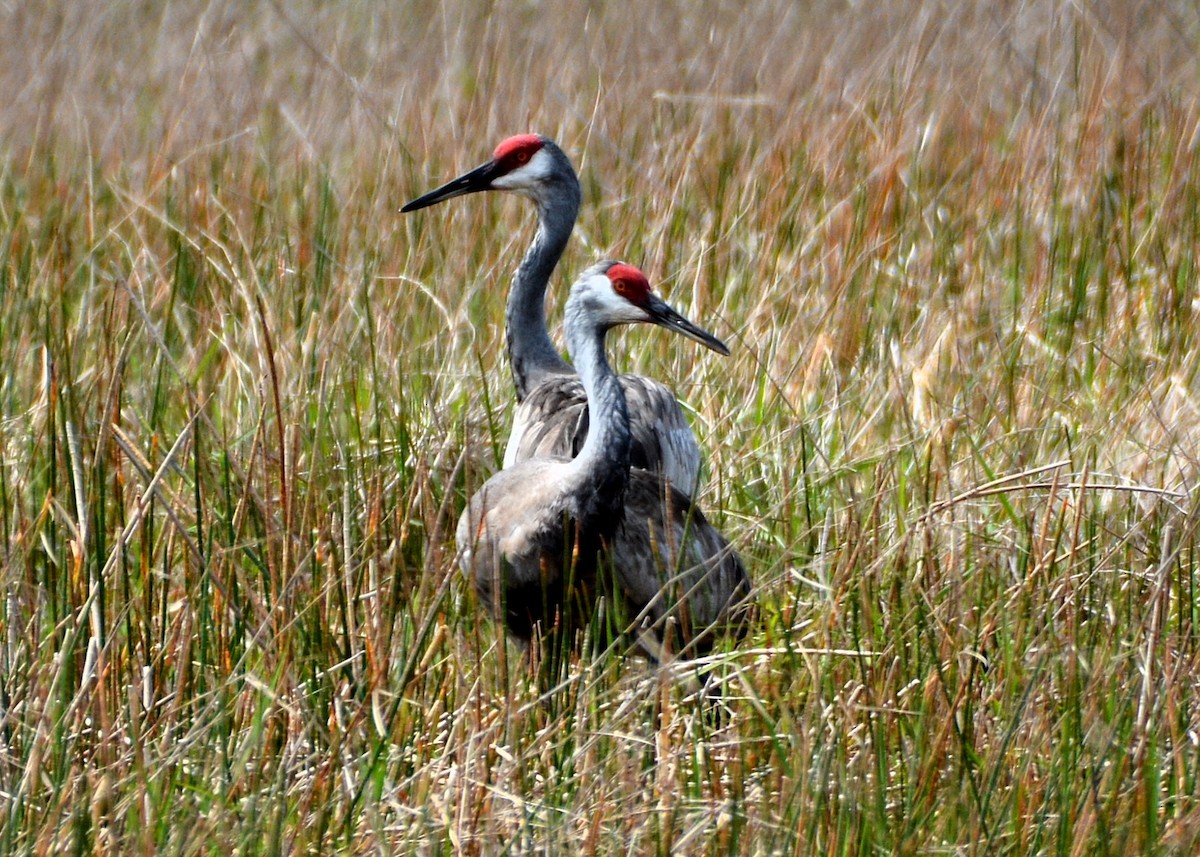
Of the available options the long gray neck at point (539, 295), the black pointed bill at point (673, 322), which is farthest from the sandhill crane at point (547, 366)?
the black pointed bill at point (673, 322)

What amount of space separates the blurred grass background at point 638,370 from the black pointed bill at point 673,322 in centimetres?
27

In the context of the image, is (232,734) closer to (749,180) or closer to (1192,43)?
(749,180)

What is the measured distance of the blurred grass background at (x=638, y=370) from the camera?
7.85 ft

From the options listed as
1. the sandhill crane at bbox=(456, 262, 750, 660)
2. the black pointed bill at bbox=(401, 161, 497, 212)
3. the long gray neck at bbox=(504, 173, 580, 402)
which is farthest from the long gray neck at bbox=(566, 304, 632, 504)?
the black pointed bill at bbox=(401, 161, 497, 212)

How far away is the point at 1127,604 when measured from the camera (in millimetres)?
2885

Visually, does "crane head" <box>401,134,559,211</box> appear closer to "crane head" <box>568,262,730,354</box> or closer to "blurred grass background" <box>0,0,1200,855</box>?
"blurred grass background" <box>0,0,1200,855</box>

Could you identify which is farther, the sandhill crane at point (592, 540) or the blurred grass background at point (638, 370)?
the sandhill crane at point (592, 540)

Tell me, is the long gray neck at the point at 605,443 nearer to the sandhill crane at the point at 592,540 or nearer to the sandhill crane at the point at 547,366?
the sandhill crane at the point at 592,540

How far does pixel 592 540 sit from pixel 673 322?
65 centimetres

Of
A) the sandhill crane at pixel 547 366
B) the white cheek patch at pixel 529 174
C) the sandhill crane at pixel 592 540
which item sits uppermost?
the white cheek patch at pixel 529 174

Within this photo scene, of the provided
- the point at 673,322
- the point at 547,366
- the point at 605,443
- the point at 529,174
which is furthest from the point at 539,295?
the point at 605,443

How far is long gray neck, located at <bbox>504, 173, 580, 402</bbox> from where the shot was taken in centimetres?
448

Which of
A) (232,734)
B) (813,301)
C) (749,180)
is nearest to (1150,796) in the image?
(232,734)

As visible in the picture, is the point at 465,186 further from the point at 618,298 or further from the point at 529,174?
the point at 618,298
